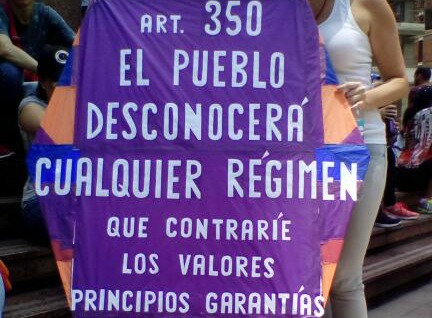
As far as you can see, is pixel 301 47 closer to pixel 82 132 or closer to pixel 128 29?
pixel 128 29

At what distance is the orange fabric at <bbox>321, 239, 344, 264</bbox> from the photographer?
2.31 m

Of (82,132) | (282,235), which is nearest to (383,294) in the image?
(282,235)

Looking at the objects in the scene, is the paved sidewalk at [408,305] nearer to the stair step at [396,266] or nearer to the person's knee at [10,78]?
the stair step at [396,266]

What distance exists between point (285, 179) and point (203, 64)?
52 cm

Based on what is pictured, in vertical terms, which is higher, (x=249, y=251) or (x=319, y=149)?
(x=319, y=149)

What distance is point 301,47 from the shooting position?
2367 mm

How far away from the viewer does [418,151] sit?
636 cm

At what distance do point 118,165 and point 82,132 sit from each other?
0.19 metres

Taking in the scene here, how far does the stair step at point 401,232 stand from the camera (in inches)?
205

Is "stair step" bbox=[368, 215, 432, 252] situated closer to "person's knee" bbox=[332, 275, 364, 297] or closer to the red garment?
"person's knee" bbox=[332, 275, 364, 297]

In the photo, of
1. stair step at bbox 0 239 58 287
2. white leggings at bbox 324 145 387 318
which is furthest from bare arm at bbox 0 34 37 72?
white leggings at bbox 324 145 387 318

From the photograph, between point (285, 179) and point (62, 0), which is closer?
point (285, 179)

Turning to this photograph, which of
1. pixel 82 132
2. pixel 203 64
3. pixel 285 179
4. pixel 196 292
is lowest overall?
pixel 196 292

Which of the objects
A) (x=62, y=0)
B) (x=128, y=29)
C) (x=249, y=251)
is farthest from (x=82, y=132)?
(x=62, y=0)
